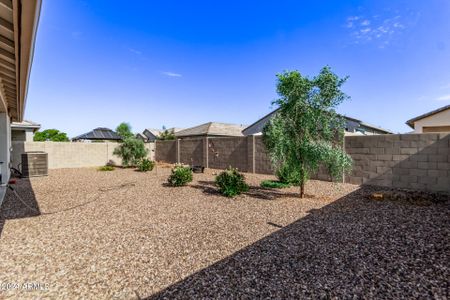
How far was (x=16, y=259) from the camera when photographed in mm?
3248

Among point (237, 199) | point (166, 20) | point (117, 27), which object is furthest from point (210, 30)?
point (237, 199)

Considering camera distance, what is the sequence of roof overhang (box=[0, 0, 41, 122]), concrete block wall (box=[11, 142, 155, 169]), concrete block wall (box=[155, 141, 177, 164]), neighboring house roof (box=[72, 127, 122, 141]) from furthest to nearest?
neighboring house roof (box=[72, 127, 122, 141]) < concrete block wall (box=[155, 141, 177, 164]) < concrete block wall (box=[11, 142, 155, 169]) < roof overhang (box=[0, 0, 41, 122])

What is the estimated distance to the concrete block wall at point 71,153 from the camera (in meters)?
14.3

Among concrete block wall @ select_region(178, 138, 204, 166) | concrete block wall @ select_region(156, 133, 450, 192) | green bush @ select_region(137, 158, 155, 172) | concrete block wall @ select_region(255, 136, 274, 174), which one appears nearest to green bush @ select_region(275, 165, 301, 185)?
concrete block wall @ select_region(156, 133, 450, 192)

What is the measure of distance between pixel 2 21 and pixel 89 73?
1109 centimetres

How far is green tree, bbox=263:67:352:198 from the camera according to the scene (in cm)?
627

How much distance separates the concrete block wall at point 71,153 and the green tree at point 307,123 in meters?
15.7

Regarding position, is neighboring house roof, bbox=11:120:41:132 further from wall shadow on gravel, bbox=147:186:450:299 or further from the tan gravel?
wall shadow on gravel, bbox=147:186:450:299

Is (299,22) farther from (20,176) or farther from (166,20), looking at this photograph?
(20,176)

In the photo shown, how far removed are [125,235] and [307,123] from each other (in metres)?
5.36

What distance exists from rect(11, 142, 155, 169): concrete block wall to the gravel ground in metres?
10.7

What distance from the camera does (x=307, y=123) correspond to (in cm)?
641

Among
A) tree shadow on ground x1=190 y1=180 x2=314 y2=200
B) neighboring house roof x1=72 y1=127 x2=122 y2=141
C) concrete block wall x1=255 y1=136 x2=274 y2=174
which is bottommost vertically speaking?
tree shadow on ground x1=190 y1=180 x2=314 y2=200

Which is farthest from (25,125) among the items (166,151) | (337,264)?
(337,264)
